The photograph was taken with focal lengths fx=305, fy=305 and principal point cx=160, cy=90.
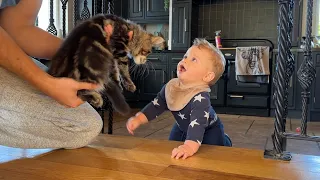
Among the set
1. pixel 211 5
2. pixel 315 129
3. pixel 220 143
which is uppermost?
pixel 211 5

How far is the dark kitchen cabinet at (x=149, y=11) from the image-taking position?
512 cm

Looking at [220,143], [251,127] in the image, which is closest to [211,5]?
[251,127]

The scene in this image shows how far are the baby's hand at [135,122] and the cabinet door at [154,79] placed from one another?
3384 millimetres

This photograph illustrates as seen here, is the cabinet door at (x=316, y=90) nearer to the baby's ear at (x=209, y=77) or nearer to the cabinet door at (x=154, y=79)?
the cabinet door at (x=154, y=79)

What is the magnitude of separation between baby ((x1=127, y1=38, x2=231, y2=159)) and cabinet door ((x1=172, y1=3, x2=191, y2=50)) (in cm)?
357

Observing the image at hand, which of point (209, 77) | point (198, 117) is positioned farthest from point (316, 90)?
point (198, 117)

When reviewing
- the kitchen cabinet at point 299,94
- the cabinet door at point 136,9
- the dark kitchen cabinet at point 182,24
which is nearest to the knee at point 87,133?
the kitchen cabinet at point 299,94

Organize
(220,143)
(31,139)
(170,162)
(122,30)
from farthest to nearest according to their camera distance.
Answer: (220,143), (122,30), (31,139), (170,162)

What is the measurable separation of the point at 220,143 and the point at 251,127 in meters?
2.05

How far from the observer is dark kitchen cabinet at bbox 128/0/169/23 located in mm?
5121

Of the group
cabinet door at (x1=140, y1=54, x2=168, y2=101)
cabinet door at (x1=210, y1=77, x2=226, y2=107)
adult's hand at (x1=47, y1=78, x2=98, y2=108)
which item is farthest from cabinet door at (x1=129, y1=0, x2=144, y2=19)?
adult's hand at (x1=47, y1=78, x2=98, y2=108)

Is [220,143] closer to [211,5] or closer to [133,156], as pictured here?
[133,156]

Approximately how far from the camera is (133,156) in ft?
3.30

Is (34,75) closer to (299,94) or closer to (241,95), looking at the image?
(241,95)
